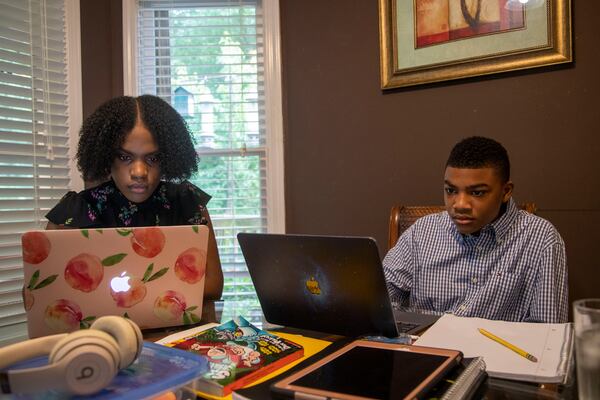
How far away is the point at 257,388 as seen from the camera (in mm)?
649

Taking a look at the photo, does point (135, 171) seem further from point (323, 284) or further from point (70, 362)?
point (70, 362)

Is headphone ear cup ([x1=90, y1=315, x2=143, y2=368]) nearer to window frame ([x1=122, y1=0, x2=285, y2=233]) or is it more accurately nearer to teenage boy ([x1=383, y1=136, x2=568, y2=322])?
teenage boy ([x1=383, y1=136, x2=568, y2=322])

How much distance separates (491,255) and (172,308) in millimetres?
948

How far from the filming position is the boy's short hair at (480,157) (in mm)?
1382

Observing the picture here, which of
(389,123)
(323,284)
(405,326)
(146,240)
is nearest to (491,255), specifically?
(405,326)

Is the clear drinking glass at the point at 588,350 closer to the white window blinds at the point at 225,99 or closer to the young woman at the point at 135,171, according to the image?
the young woman at the point at 135,171

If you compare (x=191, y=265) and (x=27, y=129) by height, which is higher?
(x=27, y=129)

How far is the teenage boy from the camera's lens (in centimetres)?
132

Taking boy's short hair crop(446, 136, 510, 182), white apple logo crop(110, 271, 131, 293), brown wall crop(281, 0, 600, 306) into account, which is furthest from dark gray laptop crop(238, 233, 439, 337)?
brown wall crop(281, 0, 600, 306)

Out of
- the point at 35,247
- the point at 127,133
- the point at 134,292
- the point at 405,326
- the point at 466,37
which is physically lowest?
the point at 405,326

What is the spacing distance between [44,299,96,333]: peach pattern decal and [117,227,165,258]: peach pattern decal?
15 centimetres

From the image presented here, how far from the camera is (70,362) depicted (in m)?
0.51

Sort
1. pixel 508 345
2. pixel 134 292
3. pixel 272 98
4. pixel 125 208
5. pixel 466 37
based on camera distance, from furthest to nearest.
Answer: pixel 272 98, pixel 466 37, pixel 125 208, pixel 134 292, pixel 508 345

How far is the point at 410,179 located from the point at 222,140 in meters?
0.92
